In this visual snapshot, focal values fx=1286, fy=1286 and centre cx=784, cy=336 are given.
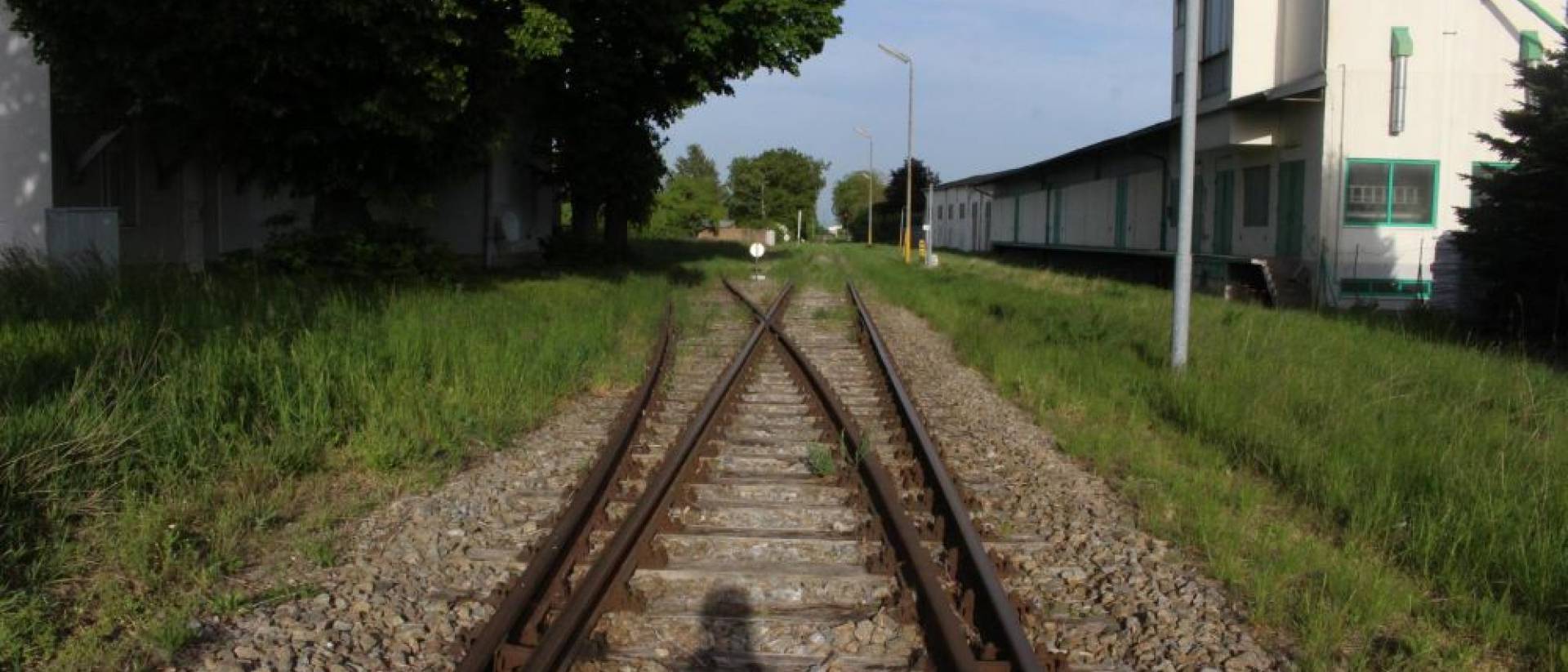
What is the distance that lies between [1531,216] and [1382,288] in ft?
27.5

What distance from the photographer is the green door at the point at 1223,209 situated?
26891mm

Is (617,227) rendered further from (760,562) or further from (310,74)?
(760,562)

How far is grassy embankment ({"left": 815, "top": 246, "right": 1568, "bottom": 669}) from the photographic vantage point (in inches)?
202

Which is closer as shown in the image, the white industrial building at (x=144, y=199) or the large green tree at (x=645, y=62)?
the white industrial building at (x=144, y=199)

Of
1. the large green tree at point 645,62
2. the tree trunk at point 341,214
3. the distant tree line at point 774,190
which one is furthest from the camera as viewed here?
the distant tree line at point 774,190

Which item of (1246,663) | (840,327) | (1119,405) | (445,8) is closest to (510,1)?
(445,8)

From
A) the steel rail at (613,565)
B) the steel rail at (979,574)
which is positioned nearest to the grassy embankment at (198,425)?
the steel rail at (613,565)

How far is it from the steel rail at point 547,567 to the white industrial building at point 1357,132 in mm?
16412

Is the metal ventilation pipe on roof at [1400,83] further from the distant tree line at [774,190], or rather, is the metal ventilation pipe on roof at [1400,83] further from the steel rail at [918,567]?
the distant tree line at [774,190]

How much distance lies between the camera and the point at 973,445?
874cm

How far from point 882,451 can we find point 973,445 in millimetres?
783

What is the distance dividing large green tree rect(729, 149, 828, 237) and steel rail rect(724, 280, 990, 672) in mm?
107461

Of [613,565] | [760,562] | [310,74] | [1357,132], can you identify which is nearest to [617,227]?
[1357,132]

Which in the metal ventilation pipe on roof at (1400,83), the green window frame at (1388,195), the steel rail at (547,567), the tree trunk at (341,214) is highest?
the metal ventilation pipe on roof at (1400,83)
